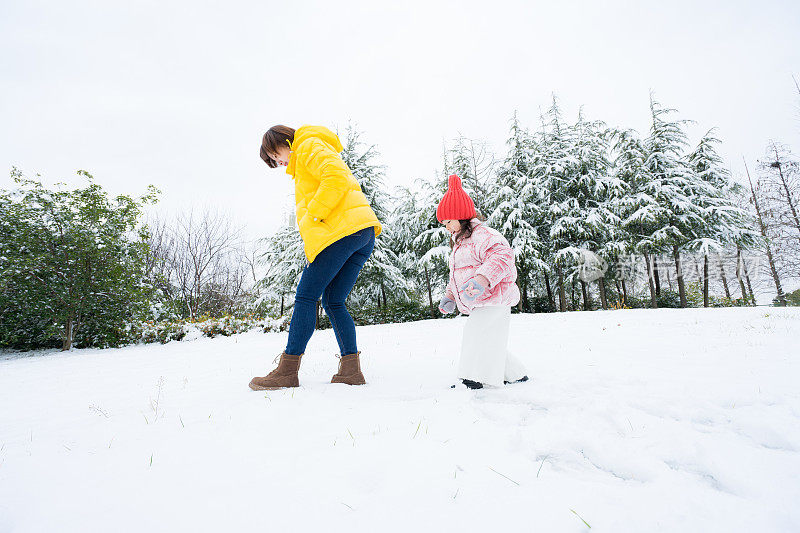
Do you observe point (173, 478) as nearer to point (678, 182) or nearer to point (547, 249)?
point (547, 249)

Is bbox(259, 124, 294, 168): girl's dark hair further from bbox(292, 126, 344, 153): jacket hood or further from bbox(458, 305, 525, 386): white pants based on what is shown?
bbox(458, 305, 525, 386): white pants

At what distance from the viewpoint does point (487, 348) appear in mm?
2375

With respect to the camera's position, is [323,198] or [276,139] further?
[276,139]

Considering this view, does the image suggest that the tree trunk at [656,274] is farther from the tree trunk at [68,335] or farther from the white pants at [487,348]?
the tree trunk at [68,335]

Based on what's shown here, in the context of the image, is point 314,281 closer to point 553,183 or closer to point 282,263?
point 282,263

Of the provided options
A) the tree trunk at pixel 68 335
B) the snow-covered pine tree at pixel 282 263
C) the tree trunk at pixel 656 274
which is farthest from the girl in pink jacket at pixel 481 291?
the tree trunk at pixel 656 274

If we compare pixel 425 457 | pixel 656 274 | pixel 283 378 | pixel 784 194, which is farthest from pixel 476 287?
pixel 784 194

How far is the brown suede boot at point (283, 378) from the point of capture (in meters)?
2.31

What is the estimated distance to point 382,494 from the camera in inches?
42.6

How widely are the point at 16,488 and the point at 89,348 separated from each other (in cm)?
784

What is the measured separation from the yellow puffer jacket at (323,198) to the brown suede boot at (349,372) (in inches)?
32.0

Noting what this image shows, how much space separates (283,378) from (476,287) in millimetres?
1497

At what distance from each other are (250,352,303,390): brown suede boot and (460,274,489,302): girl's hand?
1.31 meters

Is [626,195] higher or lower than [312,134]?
higher
